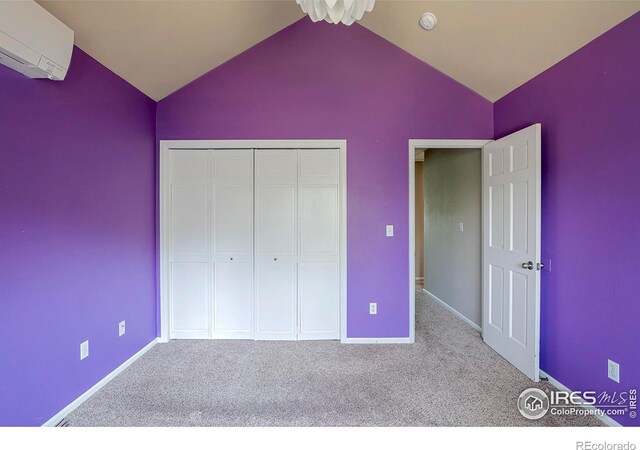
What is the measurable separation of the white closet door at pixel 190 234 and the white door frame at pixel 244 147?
0.19 ft

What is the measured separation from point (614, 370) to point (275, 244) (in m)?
2.60

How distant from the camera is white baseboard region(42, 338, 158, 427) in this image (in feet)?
6.05

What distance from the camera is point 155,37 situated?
227 centimetres

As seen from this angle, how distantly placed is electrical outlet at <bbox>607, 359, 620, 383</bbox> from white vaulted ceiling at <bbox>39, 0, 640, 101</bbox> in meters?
2.03

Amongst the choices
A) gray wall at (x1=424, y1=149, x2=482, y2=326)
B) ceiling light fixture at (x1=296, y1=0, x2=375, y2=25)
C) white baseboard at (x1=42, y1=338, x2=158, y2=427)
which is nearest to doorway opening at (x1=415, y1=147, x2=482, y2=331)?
gray wall at (x1=424, y1=149, x2=482, y2=326)

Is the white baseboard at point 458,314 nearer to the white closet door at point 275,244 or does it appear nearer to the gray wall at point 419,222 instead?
the gray wall at point 419,222

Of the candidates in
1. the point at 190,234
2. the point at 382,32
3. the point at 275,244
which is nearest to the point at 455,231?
the point at 275,244

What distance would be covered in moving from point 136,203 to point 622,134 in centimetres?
358

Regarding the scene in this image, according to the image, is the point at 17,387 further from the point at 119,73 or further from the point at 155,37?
the point at 155,37

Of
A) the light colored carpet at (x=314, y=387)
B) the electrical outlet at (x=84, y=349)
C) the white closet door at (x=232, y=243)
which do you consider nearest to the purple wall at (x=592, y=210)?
the light colored carpet at (x=314, y=387)

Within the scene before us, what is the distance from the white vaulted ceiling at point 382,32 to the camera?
1907 millimetres

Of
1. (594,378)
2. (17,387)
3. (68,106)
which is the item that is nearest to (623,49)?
(594,378)

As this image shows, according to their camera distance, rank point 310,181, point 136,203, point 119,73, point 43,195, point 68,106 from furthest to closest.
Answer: point 310,181 < point 136,203 < point 119,73 < point 68,106 < point 43,195

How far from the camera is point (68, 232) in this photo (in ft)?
6.47
